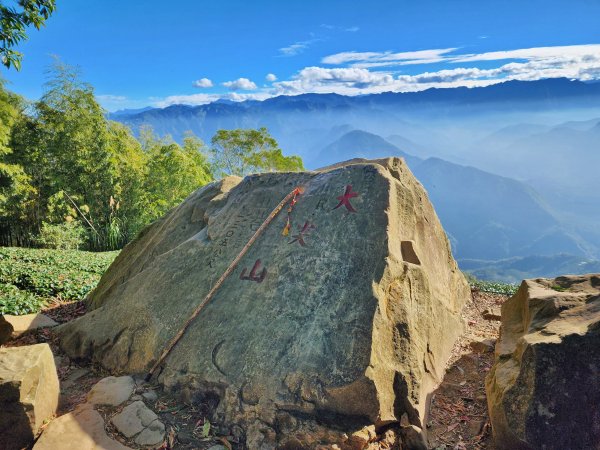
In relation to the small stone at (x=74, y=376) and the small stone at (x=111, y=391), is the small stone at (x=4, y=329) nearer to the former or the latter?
the small stone at (x=74, y=376)

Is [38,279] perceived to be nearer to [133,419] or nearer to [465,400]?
[133,419]

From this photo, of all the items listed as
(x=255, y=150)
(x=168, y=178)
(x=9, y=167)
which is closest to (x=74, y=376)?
(x=9, y=167)

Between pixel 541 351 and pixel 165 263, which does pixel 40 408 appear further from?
pixel 541 351

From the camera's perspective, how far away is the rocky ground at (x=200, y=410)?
15.4 feet

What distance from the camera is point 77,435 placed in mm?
4570

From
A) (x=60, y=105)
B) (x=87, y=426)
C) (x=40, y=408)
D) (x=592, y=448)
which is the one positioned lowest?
(x=592, y=448)

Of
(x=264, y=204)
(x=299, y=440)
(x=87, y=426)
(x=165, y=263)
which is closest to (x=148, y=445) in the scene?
(x=87, y=426)

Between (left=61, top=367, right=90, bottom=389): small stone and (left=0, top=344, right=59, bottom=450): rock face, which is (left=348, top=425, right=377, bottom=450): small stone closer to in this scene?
(left=0, top=344, right=59, bottom=450): rock face

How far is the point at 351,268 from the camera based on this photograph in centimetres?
546

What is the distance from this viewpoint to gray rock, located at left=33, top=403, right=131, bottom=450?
4.42 meters

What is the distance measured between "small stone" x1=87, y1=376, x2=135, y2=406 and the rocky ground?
0.05 metres

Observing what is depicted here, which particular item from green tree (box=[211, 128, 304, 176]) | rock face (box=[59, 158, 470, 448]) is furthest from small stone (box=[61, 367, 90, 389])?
green tree (box=[211, 128, 304, 176])

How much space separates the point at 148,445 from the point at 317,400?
201 cm

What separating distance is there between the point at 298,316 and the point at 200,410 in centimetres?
172
